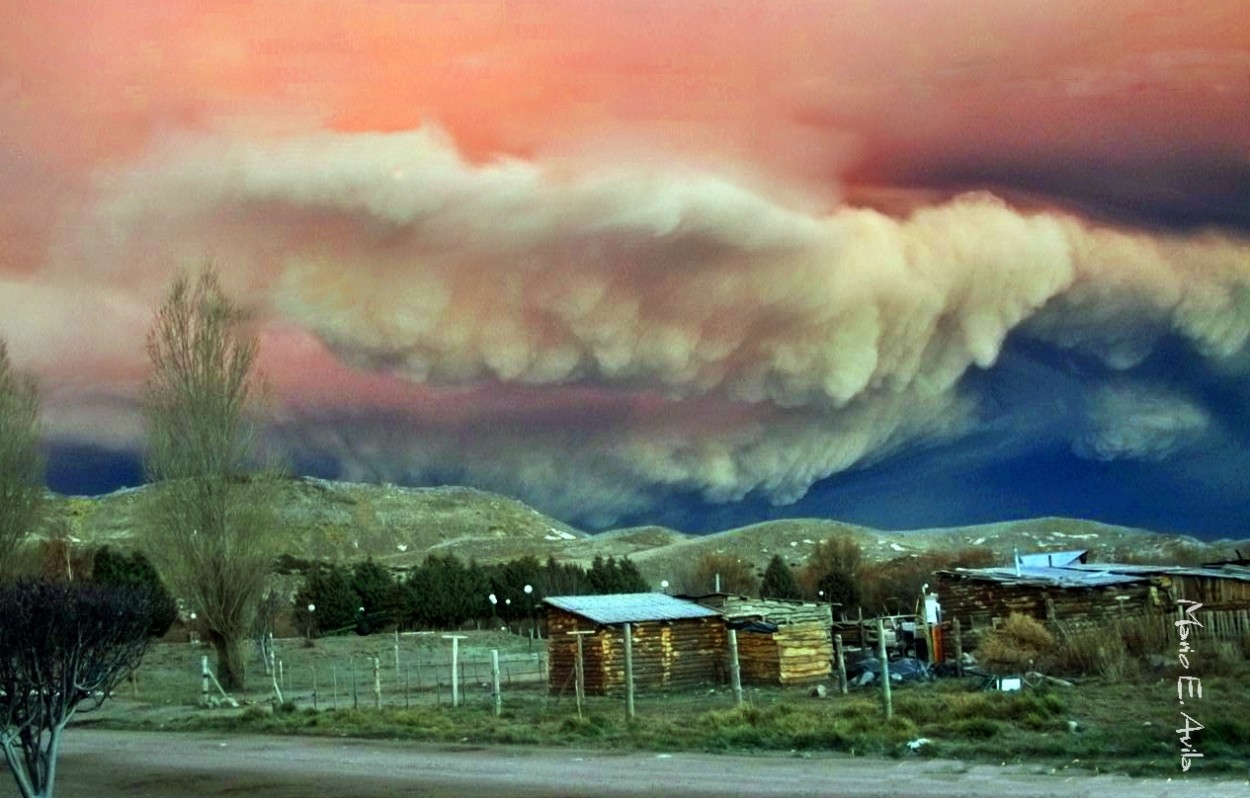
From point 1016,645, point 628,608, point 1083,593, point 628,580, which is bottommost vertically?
point 1016,645

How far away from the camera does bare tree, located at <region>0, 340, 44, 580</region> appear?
1939 inches

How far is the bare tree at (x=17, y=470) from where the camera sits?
49.2 meters

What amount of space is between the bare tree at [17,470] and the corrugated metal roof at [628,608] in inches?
960

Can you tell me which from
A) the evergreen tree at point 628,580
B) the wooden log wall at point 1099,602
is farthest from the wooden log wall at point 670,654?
the evergreen tree at point 628,580

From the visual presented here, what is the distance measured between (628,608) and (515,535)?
133 m

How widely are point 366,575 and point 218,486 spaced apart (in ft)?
102

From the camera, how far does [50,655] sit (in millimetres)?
13070

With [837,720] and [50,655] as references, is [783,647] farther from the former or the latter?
[50,655]

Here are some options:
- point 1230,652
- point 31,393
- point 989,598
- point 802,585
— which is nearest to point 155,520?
point 31,393

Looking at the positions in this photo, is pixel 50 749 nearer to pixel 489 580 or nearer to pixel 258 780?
pixel 258 780

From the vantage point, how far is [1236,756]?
17.5m

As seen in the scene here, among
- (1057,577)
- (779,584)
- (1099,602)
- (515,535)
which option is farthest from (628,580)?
(515,535)

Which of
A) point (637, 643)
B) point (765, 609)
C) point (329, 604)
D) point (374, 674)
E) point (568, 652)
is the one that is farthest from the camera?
point (329, 604)

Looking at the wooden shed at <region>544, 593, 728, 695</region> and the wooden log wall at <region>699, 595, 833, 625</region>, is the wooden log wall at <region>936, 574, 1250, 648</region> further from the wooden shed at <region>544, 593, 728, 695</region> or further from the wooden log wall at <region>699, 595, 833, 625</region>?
the wooden shed at <region>544, 593, 728, 695</region>
